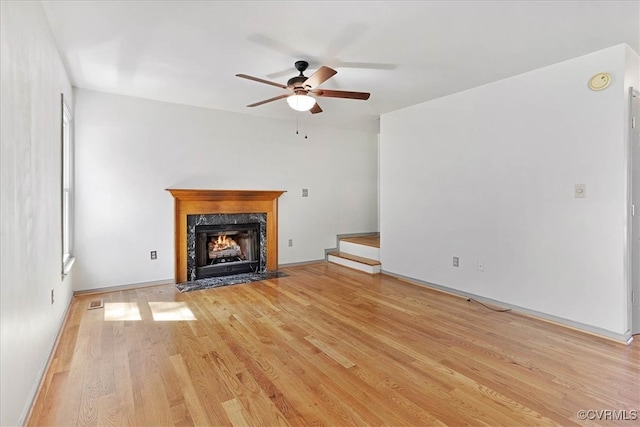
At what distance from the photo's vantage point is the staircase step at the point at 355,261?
199 inches

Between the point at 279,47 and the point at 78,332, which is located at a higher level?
the point at 279,47

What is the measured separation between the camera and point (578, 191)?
2941 millimetres

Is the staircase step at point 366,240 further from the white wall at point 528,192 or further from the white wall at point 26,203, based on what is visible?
the white wall at point 26,203

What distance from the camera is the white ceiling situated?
2195 mm

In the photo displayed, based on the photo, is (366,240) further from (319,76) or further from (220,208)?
(319,76)

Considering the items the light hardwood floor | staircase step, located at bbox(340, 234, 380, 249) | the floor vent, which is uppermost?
staircase step, located at bbox(340, 234, 380, 249)

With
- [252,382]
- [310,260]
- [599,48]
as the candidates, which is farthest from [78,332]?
[599,48]

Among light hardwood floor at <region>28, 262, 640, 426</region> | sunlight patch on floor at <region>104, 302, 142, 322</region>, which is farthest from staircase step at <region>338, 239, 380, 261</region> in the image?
sunlight patch on floor at <region>104, 302, 142, 322</region>

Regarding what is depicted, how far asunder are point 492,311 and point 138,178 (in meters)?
4.59

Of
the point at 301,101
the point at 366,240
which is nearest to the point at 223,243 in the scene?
the point at 366,240

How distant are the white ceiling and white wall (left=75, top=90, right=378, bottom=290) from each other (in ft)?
2.05

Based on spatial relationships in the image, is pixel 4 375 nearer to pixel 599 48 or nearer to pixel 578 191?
pixel 578 191

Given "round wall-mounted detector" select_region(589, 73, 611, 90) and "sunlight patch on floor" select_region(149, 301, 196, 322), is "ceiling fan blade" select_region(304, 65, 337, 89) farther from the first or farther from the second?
"sunlight patch on floor" select_region(149, 301, 196, 322)

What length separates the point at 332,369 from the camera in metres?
2.24
